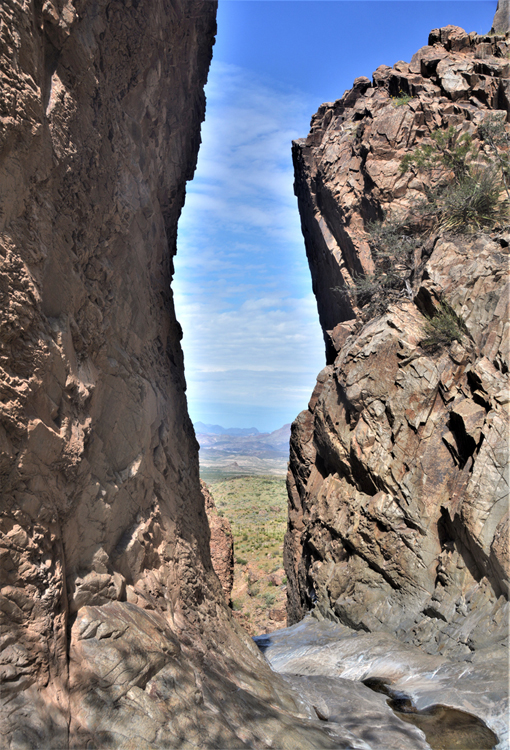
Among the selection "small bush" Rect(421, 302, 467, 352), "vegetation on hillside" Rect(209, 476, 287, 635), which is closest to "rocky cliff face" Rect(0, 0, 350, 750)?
"vegetation on hillside" Rect(209, 476, 287, 635)

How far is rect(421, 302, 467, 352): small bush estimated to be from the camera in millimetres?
11070

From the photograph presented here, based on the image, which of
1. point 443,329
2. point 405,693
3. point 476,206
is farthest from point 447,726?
point 476,206

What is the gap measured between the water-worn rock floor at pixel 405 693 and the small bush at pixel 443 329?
650 cm

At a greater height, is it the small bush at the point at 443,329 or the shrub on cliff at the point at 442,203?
the shrub on cliff at the point at 442,203

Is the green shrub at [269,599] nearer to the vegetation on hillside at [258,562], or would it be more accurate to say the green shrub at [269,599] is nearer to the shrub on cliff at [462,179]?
the vegetation on hillside at [258,562]

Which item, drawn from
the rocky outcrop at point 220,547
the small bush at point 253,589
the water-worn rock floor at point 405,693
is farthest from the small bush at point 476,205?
the small bush at point 253,589

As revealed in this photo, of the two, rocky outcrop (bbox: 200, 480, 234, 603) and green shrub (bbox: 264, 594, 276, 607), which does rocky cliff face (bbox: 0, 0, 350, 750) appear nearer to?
rocky outcrop (bbox: 200, 480, 234, 603)

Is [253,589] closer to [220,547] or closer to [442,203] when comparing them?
[220,547]

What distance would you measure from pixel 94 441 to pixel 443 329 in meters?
8.82

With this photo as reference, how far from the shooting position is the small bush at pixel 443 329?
11070 mm

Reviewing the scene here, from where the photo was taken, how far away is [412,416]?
37.7 ft

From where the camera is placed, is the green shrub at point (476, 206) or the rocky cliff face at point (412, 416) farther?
the green shrub at point (476, 206)

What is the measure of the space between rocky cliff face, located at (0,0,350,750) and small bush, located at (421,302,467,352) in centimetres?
688

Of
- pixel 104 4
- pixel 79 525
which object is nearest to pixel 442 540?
pixel 79 525
